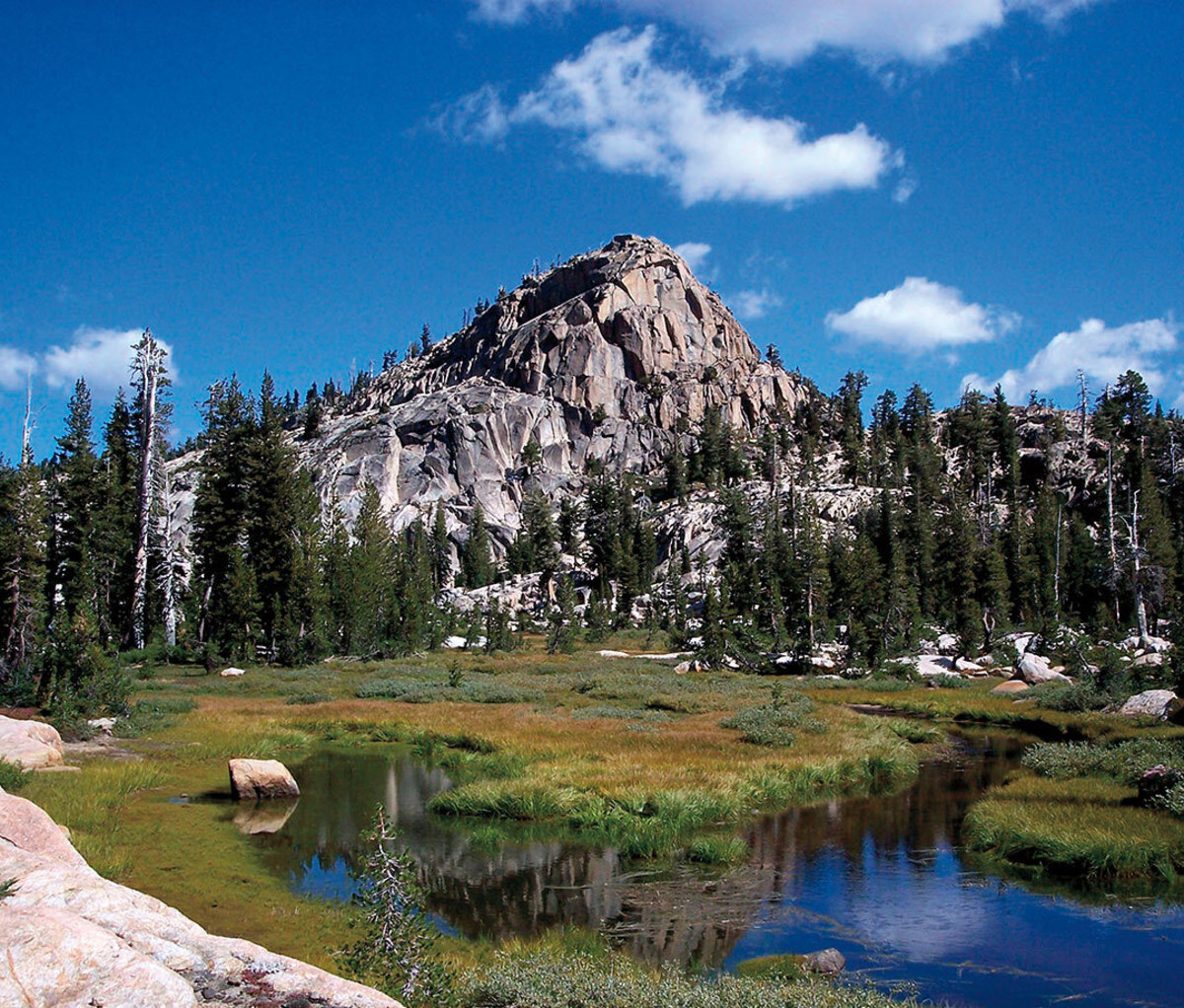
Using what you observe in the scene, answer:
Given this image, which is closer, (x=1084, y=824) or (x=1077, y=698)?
(x=1084, y=824)

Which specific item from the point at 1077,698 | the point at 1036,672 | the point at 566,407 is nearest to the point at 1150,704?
the point at 1077,698

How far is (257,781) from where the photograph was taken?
21.9 m

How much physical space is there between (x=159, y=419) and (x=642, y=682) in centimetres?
3326

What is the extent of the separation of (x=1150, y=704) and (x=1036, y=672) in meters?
17.3

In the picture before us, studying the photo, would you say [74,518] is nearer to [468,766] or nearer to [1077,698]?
[468,766]

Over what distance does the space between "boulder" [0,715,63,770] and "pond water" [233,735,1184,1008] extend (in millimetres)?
4857

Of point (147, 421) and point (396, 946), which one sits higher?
point (147, 421)

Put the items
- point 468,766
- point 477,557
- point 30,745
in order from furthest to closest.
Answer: point 477,557, point 468,766, point 30,745

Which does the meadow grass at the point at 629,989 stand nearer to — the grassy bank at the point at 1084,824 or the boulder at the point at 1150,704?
the grassy bank at the point at 1084,824

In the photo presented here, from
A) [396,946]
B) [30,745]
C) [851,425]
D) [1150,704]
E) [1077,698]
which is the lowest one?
[1077,698]

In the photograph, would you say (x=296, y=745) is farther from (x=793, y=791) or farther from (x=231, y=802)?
(x=793, y=791)

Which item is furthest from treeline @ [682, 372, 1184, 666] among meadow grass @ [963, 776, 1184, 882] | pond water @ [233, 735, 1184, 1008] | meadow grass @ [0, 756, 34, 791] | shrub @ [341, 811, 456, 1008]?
shrub @ [341, 811, 456, 1008]

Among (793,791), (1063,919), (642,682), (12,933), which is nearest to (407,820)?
(793,791)

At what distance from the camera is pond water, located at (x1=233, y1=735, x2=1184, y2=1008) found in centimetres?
1248
